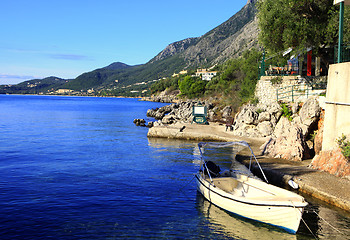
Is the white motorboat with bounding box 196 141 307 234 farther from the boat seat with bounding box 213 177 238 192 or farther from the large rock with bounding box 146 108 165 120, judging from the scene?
the large rock with bounding box 146 108 165 120

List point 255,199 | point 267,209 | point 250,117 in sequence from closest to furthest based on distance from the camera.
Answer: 1. point 267,209
2. point 255,199
3. point 250,117

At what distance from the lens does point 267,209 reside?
10734mm

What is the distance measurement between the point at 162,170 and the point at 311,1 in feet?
54.4

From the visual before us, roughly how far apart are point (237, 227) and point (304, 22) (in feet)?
59.4

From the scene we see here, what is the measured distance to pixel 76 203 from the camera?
13219 millimetres

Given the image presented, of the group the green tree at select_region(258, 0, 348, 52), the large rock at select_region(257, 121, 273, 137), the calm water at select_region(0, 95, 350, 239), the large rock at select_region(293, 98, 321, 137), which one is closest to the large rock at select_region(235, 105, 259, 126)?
the large rock at select_region(257, 121, 273, 137)

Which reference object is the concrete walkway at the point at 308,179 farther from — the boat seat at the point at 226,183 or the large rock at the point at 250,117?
the large rock at the point at 250,117

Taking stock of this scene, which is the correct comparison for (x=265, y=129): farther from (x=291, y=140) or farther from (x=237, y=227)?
(x=237, y=227)

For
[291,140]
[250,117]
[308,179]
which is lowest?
[308,179]

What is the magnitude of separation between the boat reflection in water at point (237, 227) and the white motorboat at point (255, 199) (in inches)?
7.9

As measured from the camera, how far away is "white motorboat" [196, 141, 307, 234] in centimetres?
1028

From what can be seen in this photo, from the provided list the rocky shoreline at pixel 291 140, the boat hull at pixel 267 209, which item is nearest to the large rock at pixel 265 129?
the rocky shoreline at pixel 291 140

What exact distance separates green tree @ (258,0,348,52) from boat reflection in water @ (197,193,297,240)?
16.8m

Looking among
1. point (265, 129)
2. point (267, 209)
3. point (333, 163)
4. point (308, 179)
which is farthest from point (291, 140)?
point (267, 209)
